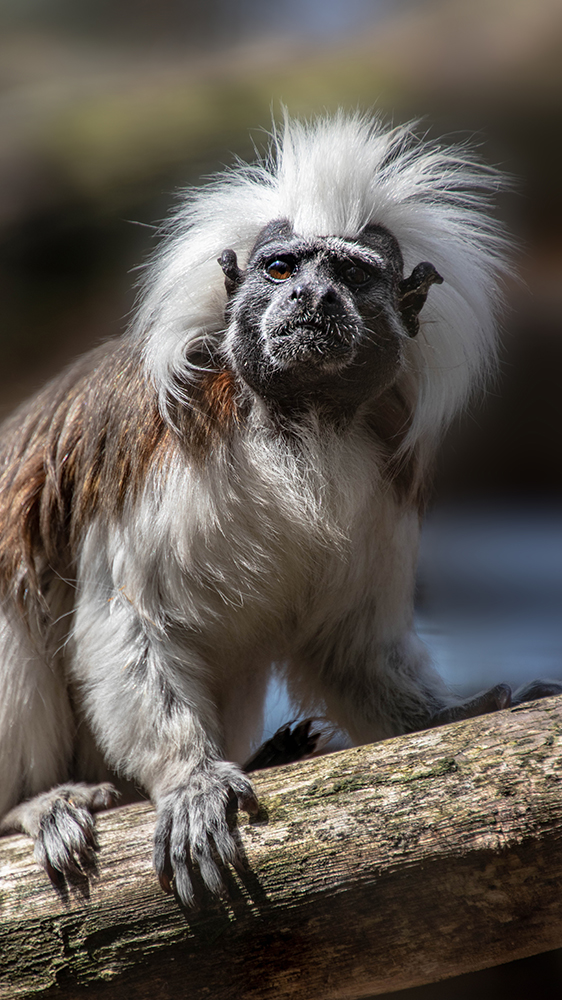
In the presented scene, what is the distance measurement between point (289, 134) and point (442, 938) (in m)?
1.74

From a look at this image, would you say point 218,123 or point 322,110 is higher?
point 218,123

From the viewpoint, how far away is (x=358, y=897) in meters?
1.42

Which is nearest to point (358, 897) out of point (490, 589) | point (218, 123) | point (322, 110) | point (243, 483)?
point (243, 483)

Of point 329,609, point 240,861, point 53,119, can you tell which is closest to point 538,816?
point 240,861

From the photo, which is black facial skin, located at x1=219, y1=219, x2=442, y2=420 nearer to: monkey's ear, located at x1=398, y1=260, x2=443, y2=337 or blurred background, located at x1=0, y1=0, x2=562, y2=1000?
monkey's ear, located at x1=398, y1=260, x2=443, y2=337

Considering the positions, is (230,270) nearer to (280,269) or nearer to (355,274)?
(280,269)

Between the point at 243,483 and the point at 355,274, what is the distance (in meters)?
0.51

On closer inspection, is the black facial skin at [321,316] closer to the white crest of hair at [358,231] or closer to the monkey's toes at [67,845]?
the white crest of hair at [358,231]

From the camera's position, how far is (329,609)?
210 centimetres

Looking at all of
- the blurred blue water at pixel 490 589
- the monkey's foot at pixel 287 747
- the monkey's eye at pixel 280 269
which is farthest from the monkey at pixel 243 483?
the blurred blue water at pixel 490 589

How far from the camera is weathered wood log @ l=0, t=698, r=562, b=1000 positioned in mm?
1395

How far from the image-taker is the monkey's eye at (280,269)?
1837 mm

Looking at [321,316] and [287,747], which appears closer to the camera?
[321,316]

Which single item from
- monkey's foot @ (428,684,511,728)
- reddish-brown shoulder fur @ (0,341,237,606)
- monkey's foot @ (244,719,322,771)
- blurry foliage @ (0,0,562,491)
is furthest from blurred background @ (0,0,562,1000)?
reddish-brown shoulder fur @ (0,341,237,606)
